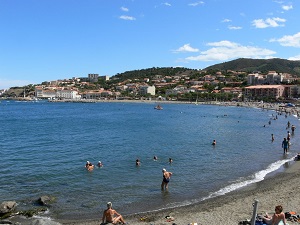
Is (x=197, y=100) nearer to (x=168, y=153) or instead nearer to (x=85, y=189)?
(x=168, y=153)

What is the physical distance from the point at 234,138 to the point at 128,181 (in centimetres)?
2106

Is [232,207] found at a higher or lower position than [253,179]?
higher

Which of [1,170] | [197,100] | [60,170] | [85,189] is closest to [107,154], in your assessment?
[60,170]

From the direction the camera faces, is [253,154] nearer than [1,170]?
No

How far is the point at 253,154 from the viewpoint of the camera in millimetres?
25453

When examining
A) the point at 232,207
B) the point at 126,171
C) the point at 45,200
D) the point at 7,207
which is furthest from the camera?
the point at 126,171

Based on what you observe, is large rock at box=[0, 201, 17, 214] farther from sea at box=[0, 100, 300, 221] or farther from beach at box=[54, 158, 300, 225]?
beach at box=[54, 158, 300, 225]

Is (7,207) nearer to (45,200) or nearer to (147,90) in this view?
(45,200)

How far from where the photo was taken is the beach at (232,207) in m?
11.0

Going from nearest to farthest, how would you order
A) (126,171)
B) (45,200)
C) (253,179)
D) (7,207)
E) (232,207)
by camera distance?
(232,207)
(7,207)
(45,200)
(253,179)
(126,171)

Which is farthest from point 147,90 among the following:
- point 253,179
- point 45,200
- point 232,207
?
point 232,207

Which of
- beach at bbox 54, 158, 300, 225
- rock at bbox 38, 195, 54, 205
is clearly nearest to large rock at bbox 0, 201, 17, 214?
rock at bbox 38, 195, 54, 205

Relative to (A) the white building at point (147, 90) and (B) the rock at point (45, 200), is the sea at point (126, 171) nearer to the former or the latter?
(B) the rock at point (45, 200)

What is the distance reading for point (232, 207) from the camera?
1240cm
